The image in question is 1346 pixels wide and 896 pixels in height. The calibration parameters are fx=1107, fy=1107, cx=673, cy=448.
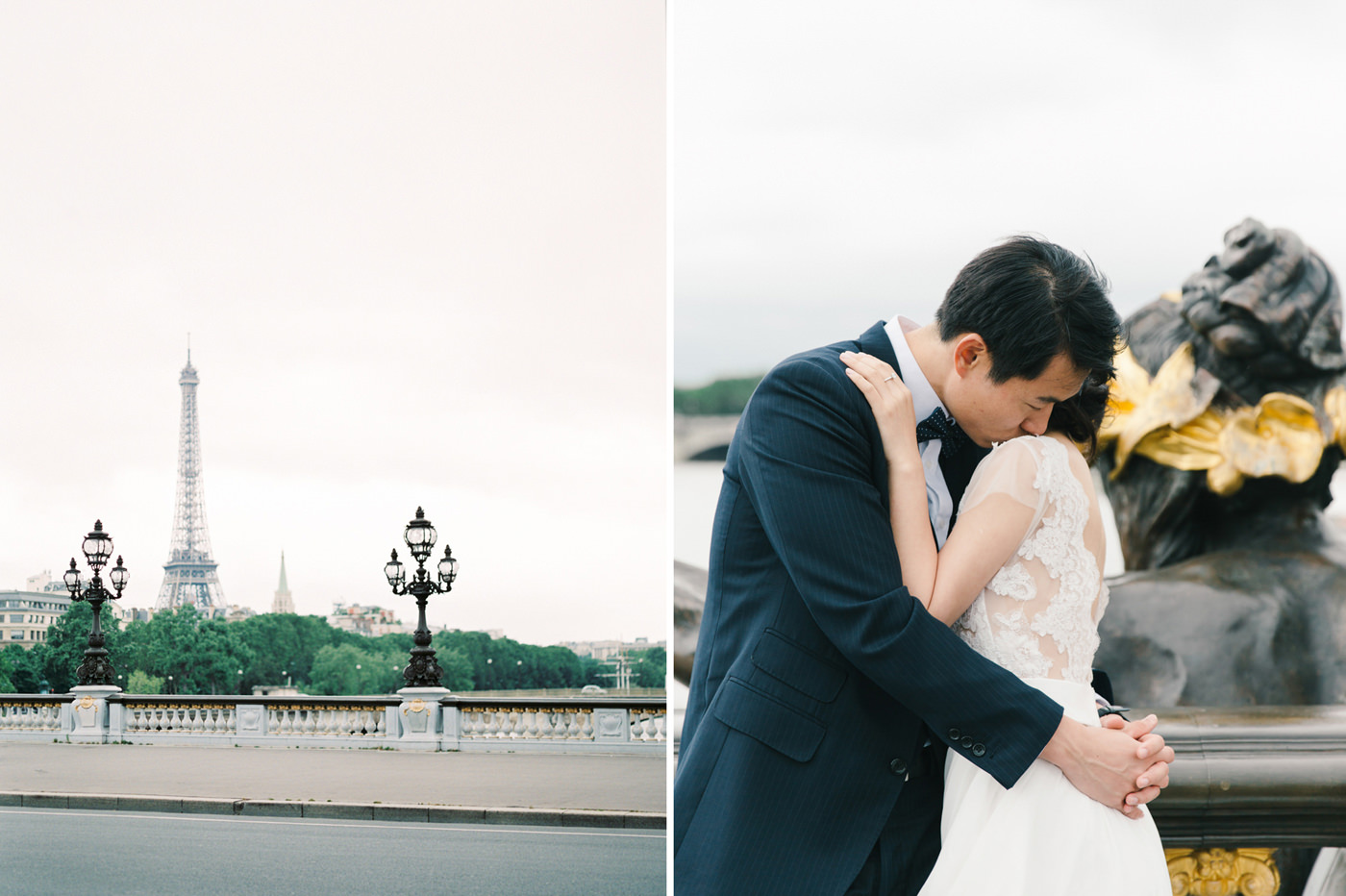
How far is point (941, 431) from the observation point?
1.38m

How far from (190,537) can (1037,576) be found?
120 feet

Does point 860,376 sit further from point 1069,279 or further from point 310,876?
point 310,876

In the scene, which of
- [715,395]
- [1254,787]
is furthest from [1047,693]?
[715,395]

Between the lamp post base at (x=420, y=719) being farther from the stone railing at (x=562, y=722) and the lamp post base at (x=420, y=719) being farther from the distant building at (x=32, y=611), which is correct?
the distant building at (x=32, y=611)

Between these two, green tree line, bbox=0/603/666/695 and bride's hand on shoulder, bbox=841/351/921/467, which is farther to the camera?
green tree line, bbox=0/603/666/695

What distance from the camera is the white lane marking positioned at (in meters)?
7.18

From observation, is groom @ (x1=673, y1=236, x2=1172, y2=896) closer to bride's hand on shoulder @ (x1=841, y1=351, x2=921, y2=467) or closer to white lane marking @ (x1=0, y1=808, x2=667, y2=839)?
bride's hand on shoulder @ (x1=841, y1=351, x2=921, y2=467)

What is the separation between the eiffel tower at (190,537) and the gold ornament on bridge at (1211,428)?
2790 centimetres

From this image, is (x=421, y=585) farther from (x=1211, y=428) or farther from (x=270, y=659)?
(x=1211, y=428)

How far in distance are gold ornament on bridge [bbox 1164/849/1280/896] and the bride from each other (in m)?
0.95

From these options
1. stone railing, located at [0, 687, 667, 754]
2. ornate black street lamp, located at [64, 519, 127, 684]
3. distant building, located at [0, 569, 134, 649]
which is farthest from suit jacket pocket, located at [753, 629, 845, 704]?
distant building, located at [0, 569, 134, 649]

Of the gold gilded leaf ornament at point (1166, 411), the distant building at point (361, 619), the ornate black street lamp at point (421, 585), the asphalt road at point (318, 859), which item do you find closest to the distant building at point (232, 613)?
the distant building at point (361, 619)

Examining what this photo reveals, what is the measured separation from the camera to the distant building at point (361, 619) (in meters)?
17.4

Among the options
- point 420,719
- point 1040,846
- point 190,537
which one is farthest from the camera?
point 190,537
